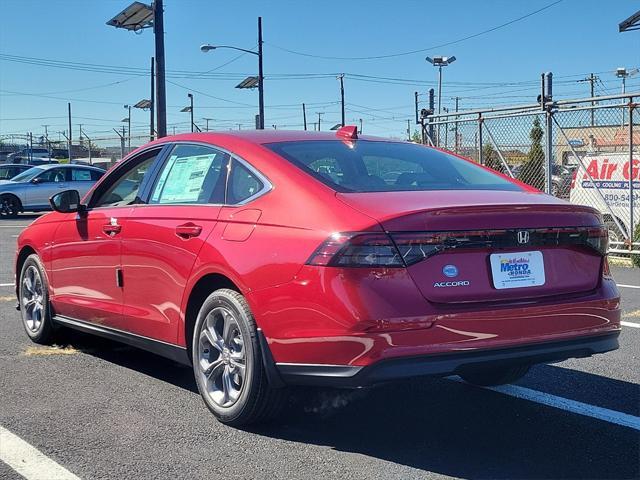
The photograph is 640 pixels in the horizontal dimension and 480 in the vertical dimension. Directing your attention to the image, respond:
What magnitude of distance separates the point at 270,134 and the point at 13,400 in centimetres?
213

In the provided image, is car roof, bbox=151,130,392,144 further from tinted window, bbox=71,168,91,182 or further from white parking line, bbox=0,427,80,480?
tinted window, bbox=71,168,91,182

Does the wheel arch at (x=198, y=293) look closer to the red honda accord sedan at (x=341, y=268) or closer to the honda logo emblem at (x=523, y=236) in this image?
the red honda accord sedan at (x=341, y=268)

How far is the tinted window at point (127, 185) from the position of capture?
205 inches

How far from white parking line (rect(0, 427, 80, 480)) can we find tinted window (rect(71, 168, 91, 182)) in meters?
19.2

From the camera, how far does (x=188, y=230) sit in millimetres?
4387

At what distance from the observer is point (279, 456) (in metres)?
3.72

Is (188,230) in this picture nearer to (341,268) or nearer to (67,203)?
(341,268)

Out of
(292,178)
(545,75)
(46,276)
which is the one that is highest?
(545,75)

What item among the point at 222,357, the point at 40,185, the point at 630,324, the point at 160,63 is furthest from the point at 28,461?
the point at 40,185

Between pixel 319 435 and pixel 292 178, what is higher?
pixel 292 178

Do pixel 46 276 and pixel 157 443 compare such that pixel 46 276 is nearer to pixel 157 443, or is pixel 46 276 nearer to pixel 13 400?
pixel 13 400

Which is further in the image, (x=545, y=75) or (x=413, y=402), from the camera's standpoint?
(x=545, y=75)

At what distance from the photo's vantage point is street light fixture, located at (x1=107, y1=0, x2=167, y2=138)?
1745 centimetres

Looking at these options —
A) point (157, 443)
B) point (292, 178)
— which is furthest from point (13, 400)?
point (292, 178)
